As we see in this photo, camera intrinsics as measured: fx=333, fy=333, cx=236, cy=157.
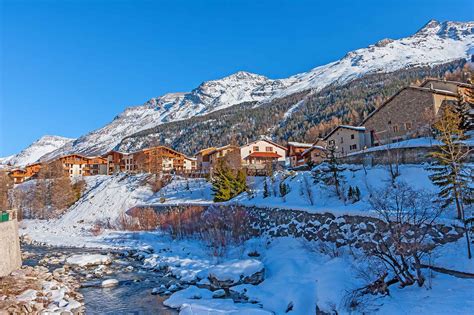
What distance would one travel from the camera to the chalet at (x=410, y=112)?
106ft

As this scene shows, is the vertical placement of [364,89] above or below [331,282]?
above

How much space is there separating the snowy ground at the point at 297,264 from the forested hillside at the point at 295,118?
167ft

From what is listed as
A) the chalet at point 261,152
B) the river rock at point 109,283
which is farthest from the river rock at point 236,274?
the chalet at point 261,152

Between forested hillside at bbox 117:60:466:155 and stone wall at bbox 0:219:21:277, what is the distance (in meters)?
61.0

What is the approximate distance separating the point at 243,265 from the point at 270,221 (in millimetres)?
7192

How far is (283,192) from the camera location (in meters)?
28.2

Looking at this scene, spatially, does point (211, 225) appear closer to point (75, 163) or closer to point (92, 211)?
point (92, 211)

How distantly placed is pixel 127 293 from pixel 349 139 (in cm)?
3383

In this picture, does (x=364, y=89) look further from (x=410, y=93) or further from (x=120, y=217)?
(x=120, y=217)

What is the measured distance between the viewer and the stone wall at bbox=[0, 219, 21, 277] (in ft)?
63.6

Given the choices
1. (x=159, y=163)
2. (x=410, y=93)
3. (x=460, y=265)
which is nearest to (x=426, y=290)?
(x=460, y=265)

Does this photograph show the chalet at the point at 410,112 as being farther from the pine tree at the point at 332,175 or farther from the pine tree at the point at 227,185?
the pine tree at the point at 227,185

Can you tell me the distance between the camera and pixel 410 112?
3466cm

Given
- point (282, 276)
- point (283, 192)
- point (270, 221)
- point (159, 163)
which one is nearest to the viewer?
point (282, 276)
